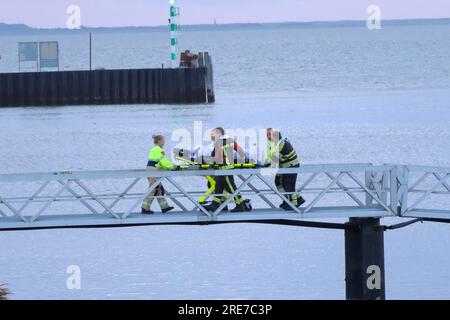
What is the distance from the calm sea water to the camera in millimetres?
37375

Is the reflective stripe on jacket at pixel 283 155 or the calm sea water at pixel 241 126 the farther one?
the calm sea water at pixel 241 126

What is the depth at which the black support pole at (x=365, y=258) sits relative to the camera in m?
27.4

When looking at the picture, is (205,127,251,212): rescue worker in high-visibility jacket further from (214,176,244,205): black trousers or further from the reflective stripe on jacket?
the reflective stripe on jacket

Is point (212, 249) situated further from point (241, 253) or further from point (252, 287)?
point (252, 287)

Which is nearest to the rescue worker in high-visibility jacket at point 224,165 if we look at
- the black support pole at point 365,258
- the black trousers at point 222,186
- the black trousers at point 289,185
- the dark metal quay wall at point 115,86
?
the black trousers at point 222,186

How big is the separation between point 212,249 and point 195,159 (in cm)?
1449

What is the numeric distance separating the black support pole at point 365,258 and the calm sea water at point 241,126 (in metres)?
7.69

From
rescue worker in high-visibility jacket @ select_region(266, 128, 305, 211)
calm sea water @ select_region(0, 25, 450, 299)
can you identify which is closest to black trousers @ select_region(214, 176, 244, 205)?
rescue worker in high-visibility jacket @ select_region(266, 128, 305, 211)

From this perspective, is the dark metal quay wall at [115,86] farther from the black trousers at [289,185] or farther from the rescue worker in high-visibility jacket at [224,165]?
the rescue worker in high-visibility jacket at [224,165]

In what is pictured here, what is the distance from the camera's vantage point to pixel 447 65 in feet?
580

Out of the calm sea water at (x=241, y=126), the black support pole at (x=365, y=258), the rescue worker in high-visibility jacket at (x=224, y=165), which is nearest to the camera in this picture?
the rescue worker in high-visibility jacket at (x=224, y=165)

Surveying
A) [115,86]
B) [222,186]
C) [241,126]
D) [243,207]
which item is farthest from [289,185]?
[115,86]

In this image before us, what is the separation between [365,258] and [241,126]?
60766 millimetres
